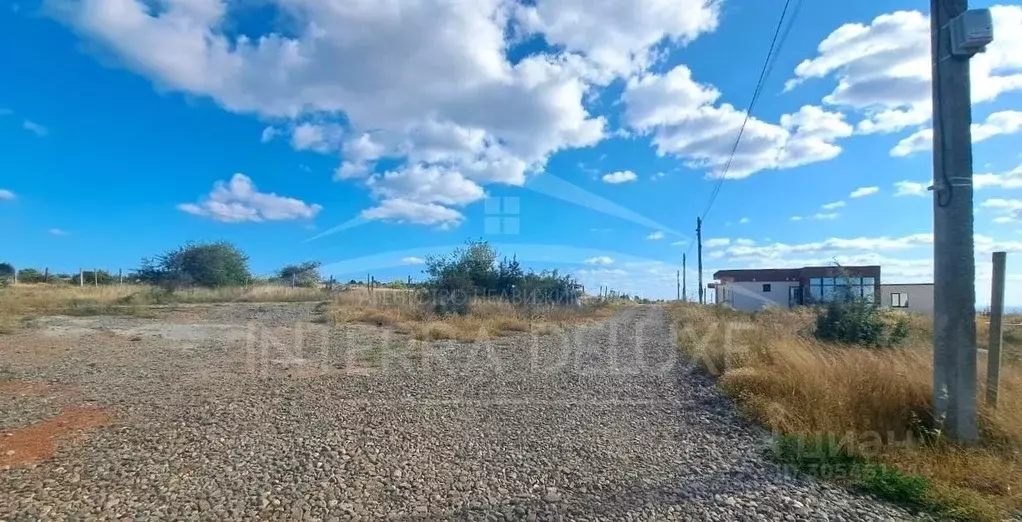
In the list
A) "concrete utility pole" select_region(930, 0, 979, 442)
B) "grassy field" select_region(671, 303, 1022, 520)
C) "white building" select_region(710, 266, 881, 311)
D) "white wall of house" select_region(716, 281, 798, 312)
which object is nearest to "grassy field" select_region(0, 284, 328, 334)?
"grassy field" select_region(671, 303, 1022, 520)

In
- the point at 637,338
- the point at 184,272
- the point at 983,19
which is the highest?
the point at 983,19

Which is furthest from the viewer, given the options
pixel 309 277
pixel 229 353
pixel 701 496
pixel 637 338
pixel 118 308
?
pixel 309 277

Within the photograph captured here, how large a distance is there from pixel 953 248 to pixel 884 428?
5.77 feet

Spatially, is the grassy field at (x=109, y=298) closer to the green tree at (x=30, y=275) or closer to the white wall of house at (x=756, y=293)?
the green tree at (x=30, y=275)

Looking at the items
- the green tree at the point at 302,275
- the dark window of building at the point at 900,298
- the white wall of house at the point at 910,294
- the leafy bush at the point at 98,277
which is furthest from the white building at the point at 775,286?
the leafy bush at the point at 98,277

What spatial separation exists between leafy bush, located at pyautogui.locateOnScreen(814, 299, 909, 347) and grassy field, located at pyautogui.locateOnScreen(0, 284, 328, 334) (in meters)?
18.9

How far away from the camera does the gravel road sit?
11.4 ft

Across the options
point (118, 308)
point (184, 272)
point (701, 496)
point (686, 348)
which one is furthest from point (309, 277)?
point (701, 496)

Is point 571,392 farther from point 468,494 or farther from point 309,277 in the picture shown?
point 309,277

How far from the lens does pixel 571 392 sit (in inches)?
293

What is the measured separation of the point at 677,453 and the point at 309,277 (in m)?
43.3

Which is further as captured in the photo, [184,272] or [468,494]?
[184,272]

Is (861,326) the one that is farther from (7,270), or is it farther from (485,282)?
(7,270)

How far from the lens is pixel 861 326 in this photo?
9.97m
